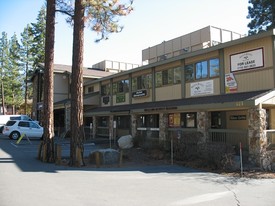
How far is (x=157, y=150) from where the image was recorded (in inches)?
720

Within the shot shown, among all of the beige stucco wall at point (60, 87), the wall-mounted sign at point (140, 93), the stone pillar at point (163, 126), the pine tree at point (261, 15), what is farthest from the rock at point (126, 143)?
the pine tree at point (261, 15)

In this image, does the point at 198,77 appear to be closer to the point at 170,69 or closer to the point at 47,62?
the point at 170,69

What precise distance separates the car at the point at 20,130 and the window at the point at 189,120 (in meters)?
14.3

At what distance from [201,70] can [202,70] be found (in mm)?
105

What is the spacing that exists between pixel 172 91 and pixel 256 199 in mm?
15356

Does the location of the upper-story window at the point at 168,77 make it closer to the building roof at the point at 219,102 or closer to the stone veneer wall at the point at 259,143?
the building roof at the point at 219,102

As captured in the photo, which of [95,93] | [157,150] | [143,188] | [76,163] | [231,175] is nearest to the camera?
[143,188]

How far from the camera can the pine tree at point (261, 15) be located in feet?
130

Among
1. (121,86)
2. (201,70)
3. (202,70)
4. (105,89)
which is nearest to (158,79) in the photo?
(201,70)

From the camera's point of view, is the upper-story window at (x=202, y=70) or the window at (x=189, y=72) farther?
the window at (x=189, y=72)

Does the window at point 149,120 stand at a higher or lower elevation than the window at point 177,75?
lower

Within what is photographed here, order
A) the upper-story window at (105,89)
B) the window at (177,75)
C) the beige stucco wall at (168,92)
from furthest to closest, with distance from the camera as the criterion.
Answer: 1. the upper-story window at (105,89)
2. the beige stucco wall at (168,92)
3. the window at (177,75)

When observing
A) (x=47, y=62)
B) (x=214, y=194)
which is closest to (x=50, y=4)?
(x=47, y=62)

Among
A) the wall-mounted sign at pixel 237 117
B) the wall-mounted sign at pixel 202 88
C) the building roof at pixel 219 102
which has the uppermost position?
the wall-mounted sign at pixel 202 88
